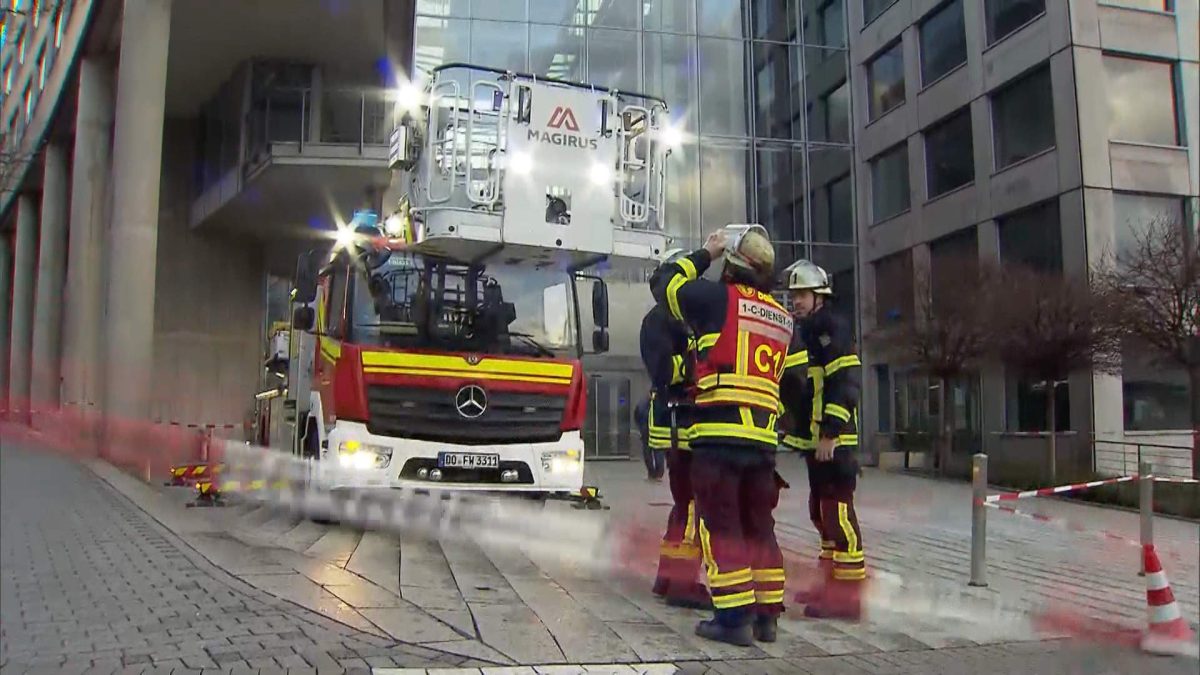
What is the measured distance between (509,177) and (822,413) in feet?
12.6

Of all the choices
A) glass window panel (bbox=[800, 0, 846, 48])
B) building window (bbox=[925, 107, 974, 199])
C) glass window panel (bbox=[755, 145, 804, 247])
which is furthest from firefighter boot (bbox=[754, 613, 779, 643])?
glass window panel (bbox=[800, 0, 846, 48])

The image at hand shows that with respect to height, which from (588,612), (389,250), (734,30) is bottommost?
(588,612)

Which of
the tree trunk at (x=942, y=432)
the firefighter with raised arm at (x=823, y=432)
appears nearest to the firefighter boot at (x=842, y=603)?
the firefighter with raised arm at (x=823, y=432)

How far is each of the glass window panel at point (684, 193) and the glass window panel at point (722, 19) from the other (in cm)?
306

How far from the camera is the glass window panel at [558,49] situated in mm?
19859

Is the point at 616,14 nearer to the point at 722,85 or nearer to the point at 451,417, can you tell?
the point at 722,85

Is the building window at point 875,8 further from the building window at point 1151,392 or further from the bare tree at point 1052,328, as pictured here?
the building window at point 1151,392

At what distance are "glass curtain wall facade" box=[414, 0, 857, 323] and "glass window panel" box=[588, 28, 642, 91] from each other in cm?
3

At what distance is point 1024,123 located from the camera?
17078 mm

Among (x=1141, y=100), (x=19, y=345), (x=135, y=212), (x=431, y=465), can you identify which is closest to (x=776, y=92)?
(x=1141, y=100)

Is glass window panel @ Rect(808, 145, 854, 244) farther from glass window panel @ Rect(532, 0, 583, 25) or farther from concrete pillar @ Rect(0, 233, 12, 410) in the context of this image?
concrete pillar @ Rect(0, 233, 12, 410)

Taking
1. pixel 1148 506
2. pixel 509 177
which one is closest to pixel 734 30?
pixel 509 177

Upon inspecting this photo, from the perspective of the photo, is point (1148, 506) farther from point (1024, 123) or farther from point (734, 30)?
point (734, 30)

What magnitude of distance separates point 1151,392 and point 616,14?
13577 millimetres
